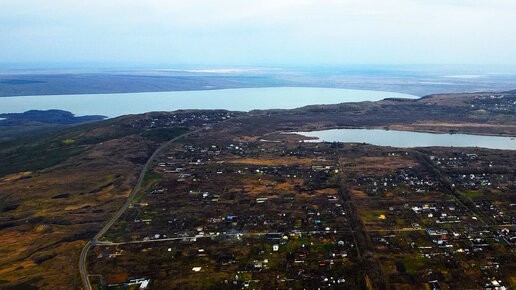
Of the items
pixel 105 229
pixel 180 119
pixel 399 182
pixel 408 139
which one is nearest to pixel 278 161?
pixel 399 182

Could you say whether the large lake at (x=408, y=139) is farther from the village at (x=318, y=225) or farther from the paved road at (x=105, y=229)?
the paved road at (x=105, y=229)

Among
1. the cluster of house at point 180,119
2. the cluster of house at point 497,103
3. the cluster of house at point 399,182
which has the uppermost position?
the cluster of house at point 497,103

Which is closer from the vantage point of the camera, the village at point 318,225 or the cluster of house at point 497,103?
the village at point 318,225

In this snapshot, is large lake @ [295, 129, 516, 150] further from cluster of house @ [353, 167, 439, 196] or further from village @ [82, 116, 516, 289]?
cluster of house @ [353, 167, 439, 196]

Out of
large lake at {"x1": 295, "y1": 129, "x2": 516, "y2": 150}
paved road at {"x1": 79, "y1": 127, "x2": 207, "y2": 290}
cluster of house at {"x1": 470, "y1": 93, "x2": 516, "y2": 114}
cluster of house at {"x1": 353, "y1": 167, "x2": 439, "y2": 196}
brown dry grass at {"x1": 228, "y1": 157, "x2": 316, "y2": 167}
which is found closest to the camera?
paved road at {"x1": 79, "y1": 127, "x2": 207, "y2": 290}

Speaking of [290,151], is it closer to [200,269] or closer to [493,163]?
[493,163]

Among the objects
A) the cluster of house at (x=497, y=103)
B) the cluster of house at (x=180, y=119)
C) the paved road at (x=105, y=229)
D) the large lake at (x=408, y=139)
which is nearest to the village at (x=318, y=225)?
the paved road at (x=105, y=229)

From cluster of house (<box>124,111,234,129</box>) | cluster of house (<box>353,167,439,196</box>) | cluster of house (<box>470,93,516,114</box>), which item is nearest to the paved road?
cluster of house (<box>124,111,234,129</box>)

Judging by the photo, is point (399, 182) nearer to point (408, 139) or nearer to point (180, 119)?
point (408, 139)

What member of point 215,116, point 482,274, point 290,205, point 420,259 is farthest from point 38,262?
point 215,116
